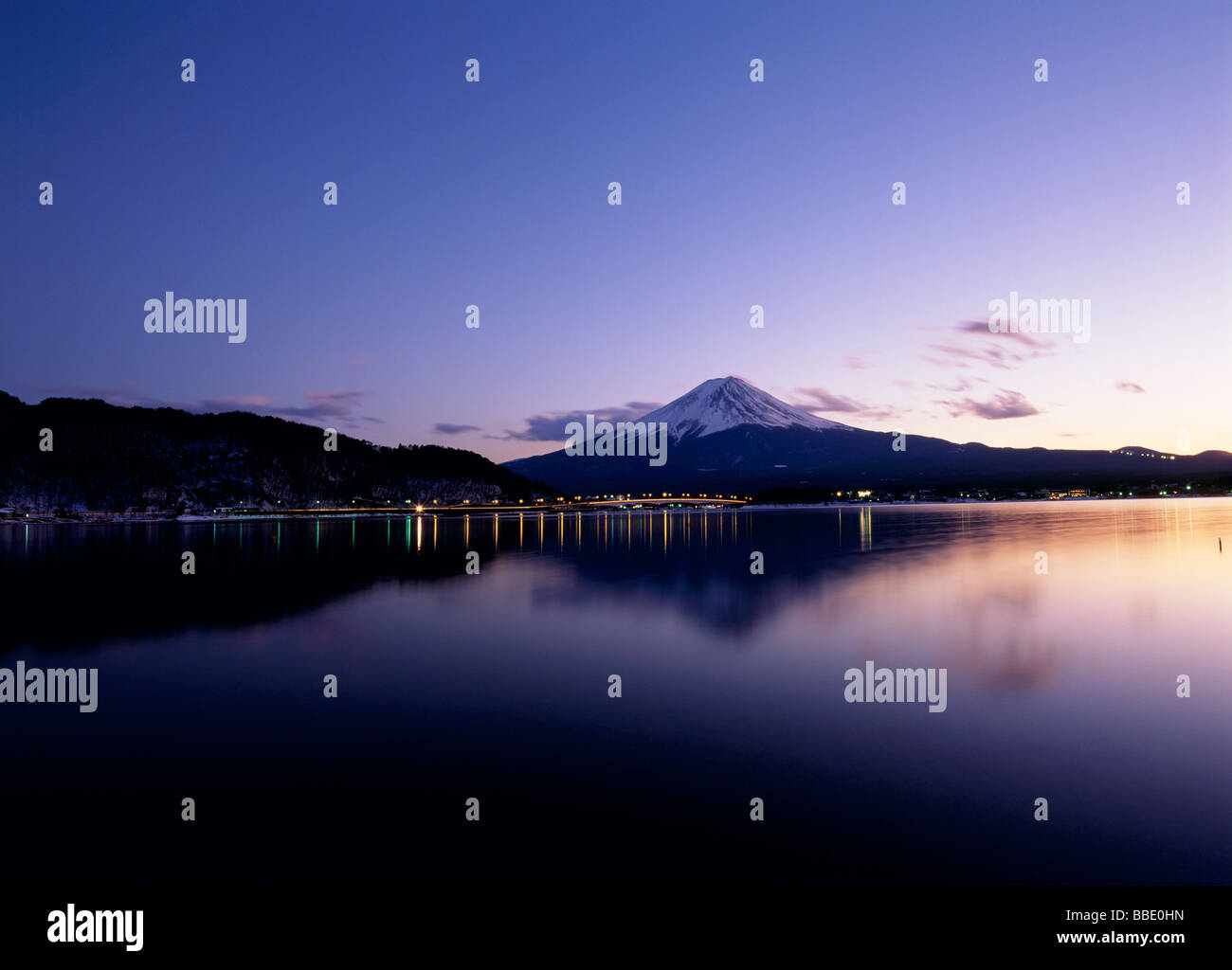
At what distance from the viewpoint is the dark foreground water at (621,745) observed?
7.38 m

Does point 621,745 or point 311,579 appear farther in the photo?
point 311,579

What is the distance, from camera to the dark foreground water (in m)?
7.38

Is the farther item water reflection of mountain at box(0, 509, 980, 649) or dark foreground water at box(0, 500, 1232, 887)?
water reflection of mountain at box(0, 509, 980, 649)

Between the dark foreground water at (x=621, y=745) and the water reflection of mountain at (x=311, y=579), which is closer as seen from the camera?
the dark foreground water at (x=621, y=745)

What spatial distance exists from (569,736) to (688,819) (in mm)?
3502

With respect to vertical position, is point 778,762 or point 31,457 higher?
point 31,457

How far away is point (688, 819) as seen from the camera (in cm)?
812

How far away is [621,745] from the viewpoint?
1076 centimetres

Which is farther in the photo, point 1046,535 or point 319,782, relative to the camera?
point 1046,535

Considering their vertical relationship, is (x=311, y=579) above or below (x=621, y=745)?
above

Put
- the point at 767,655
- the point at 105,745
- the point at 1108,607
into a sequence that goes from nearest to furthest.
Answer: the point at 105,745, the point at 767,655, the point at 1108,607

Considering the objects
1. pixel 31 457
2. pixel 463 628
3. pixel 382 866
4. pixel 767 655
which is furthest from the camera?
pixel 31 457
